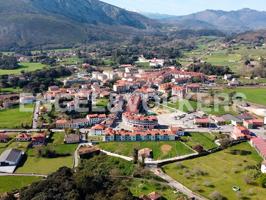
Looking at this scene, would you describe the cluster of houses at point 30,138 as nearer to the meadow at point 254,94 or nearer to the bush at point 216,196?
the bush at point 216,196

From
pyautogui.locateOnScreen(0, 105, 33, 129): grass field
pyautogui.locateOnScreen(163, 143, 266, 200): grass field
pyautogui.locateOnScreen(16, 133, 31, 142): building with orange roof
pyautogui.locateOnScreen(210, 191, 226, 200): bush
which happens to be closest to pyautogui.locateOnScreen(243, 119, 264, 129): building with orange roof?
pyautogui.locateOnScreen(163, 143, 266, 200): grass field

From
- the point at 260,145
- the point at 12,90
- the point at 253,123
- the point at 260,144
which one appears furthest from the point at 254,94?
the point at 12,90

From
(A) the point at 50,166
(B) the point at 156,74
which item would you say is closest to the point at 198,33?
(B) the point at 156,74

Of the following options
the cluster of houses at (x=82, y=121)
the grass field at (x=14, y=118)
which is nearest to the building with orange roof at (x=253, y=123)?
the cluster of houses at (x=82, y=121)

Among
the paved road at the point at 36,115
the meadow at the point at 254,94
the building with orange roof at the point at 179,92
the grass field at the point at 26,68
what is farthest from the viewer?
the grass field at the point at 26,68

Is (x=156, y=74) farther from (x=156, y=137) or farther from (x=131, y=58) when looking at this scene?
(x=156, y=137)

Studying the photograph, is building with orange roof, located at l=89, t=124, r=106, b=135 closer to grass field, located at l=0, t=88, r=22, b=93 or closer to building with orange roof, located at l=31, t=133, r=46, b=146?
building with orange roof, located at l=31, t=133, r=46, b=146

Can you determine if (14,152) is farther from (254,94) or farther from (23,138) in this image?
(254,94)
